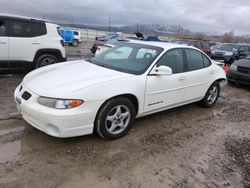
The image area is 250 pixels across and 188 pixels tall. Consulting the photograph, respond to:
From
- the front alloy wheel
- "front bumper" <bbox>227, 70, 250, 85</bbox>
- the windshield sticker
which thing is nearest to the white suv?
the windshield sticker

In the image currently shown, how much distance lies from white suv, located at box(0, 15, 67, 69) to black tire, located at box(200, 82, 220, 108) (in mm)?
4641

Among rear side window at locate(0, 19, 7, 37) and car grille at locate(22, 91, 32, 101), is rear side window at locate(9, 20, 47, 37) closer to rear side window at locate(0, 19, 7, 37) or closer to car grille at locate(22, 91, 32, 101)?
rear side window at locate(0, 19, 7, 37)

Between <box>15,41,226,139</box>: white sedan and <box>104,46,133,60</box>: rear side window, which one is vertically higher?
<box>104,46,133,60</box>: rear side window

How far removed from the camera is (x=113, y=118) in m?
3.76

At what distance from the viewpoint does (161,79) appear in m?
4.28

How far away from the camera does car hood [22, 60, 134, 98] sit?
3391 millimetres

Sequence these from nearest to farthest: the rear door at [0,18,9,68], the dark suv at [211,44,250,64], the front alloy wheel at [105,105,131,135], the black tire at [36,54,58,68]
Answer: the front alloy wheel at [105,105,131,135]
the rear door at [0,18,9,68]
the black tire at [36,54,58,68]
the dark suv at [211,44,250,64]

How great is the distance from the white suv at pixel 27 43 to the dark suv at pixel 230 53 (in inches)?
496

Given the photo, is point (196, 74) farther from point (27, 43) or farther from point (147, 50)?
point (27, 43)

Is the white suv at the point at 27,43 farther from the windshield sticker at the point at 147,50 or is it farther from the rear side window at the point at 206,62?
the rear side window at the point at 206,62

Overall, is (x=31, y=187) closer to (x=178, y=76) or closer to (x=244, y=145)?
(x=178, y=76)

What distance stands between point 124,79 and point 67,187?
69.9 inches

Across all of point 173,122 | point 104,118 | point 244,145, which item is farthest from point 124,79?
point 244,145

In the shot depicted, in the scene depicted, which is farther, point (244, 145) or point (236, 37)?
point (236, 37)
